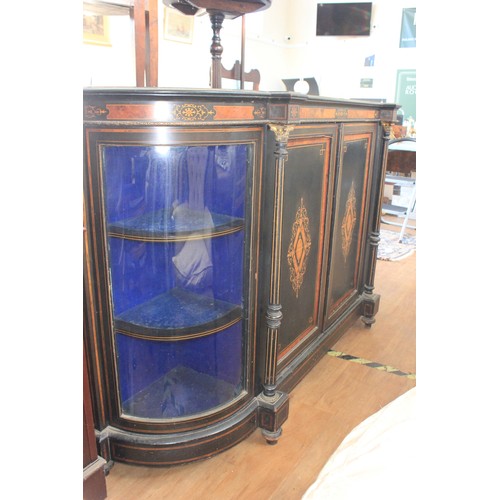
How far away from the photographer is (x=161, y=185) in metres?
1.40

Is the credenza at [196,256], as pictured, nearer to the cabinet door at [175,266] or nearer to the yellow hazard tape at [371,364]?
the cabinet door at [175,266]

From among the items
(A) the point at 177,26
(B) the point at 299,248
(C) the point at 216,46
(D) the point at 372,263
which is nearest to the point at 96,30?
(A) the point at 177,26

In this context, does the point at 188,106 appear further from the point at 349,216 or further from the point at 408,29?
the point at 408,29

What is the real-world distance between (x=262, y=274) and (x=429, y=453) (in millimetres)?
1225

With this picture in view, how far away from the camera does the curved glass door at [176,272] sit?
139cm

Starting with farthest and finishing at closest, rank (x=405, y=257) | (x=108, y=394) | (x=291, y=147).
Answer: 1. (x=405, y=257)
2. (x=291, y=147)
3. (x=108, y=394)

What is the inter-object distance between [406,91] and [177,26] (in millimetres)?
2976

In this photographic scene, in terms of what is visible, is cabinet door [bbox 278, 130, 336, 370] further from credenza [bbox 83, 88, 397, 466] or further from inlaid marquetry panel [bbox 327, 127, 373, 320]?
inlaid marquetry panel [bbox 327, 127, 373, 320]

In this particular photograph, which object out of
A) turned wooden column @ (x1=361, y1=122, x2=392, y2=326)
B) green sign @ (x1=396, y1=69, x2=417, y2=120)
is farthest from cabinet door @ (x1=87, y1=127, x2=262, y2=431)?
green sign @ (x1=396, y1=69, x2=417, y2=120)

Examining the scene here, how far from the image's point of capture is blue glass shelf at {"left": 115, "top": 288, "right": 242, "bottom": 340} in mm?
1536

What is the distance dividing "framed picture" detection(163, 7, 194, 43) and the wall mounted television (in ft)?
7.01

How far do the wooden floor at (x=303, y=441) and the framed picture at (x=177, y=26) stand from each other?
146 inches

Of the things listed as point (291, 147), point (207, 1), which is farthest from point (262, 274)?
point (207, 1)
